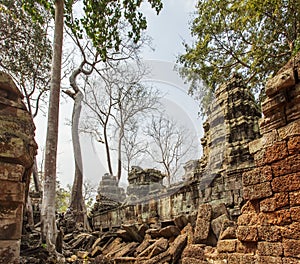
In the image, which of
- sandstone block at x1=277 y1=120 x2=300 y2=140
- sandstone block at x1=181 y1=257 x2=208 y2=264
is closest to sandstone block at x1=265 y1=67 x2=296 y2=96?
sandstone block at x1=277 y1=120 x2=300 y2=140

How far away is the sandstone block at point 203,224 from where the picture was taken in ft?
14.1

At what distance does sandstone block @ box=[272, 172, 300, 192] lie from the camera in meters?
2.44

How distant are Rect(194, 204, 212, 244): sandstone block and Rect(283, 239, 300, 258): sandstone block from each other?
1.98 m

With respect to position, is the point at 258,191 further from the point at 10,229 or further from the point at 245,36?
the point at 245,36

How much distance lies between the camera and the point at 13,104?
11.1ft

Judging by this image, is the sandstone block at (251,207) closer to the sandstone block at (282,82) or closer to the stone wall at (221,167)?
the sandstone block at (282,82)

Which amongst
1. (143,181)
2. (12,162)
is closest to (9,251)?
(12,162)

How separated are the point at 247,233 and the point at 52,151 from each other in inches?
199

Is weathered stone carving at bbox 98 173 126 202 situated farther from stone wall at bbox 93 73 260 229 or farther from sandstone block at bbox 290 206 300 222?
sandstone block at bbox 290 206 300 222

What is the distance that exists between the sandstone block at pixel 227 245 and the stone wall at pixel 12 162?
2.33 meters

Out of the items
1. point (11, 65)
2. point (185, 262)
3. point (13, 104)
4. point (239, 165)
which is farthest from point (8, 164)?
point (11, 65)

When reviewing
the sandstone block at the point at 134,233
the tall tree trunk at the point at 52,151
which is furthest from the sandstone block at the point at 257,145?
the sandstone block at the point at 134,233

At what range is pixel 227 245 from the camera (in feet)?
10.6

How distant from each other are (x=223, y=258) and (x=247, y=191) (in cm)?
97
